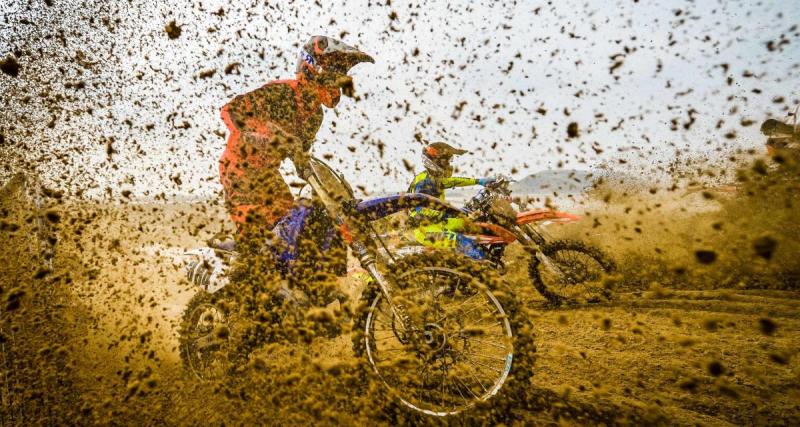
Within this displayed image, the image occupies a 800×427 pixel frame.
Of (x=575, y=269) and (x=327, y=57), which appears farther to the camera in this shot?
(x=575, y=269)

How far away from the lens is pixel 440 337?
2391 mm

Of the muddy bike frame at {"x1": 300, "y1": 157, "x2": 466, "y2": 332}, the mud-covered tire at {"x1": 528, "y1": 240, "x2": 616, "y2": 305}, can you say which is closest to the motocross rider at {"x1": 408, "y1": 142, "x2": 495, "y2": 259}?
the mud-covered tire at {"x1": 528, "y1": 240, "x2": 616, "y2": 305}

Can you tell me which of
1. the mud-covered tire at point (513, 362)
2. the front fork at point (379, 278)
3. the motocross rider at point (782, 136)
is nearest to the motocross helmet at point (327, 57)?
the front fork at point (379, 278)

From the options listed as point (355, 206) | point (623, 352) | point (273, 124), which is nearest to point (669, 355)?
point (623, 352)

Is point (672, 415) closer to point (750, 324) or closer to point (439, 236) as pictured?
point (750, 324)

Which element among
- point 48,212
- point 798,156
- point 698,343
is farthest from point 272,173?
point 798,156

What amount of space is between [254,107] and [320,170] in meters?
1.03

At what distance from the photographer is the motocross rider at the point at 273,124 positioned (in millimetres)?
2930

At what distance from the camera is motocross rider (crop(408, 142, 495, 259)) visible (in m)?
4.48

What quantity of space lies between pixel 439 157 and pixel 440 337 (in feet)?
10.2

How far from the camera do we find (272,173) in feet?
9.73

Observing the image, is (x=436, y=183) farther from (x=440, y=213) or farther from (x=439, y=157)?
(x=440, y=213)

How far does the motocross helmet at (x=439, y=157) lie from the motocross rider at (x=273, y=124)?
6.77 ft

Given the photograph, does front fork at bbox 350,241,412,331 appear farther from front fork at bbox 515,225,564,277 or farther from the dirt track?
front fork at bbox 515,225,564,277
